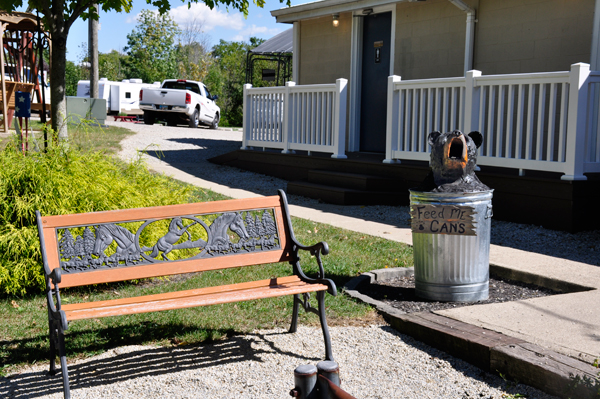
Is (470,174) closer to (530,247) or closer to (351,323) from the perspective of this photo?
(351,323)

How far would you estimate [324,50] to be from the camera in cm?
1291

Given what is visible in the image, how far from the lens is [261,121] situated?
478 inches

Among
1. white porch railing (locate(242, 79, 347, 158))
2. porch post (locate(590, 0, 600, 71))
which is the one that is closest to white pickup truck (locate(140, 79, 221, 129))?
white porch railing (locate(242, 79, 347, 158))

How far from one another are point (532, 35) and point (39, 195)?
7.26 meters

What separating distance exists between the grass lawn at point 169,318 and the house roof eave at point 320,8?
21.1 feet

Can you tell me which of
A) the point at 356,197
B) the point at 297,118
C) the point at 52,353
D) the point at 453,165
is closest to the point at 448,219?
the point at 453,165

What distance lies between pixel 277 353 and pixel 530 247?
3.73m

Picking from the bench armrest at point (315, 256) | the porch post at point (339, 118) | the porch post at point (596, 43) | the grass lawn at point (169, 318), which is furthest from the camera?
the porch post at point (339, 118)

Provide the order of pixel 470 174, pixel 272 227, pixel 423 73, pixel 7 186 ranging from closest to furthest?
pixel 272 227 < pixel 470 174 < pixel 7 186 < pixel 423 73

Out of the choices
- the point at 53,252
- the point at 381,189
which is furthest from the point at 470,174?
the point at 381,189

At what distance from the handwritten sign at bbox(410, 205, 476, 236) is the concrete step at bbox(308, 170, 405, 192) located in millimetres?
4543

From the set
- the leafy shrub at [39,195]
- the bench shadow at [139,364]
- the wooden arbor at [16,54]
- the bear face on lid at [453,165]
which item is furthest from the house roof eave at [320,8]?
the bench shadow at [139,364]

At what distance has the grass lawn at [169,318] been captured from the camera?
4062 millimetres

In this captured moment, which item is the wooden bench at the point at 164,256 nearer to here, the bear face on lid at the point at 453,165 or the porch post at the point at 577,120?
the bear face on lid at the point at 453,165
